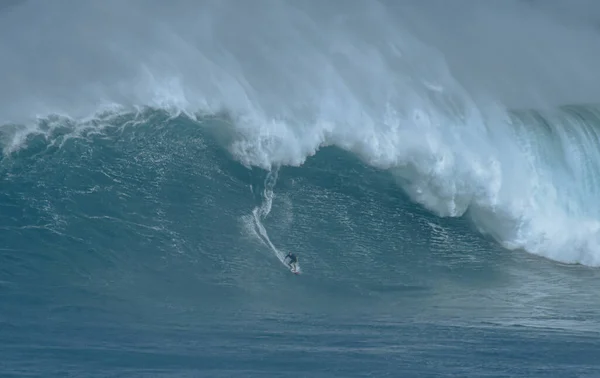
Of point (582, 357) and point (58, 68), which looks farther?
point (58, 68)

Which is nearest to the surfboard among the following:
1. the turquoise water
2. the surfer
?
the surfer

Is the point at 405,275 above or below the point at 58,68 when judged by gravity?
below

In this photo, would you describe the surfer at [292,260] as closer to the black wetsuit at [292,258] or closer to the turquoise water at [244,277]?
the black wetsuit at [292,258]

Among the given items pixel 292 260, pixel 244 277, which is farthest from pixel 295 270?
pixel 244 277

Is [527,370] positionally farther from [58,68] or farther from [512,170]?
[58,68]

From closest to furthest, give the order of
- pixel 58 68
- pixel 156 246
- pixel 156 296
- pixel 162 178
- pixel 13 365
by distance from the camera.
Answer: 1. pixel 13 365
2. pixel 156 296
3. pixel 156 246
4. pixel 162 178
5. pixel 58 68

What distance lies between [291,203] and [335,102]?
256 cm

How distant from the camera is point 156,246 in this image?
47.7 feet

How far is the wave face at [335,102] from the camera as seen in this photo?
1688 centimetres

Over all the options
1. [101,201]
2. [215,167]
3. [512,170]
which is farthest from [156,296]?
[512,170]

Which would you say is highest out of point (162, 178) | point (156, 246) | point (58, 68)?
point (58, 68)

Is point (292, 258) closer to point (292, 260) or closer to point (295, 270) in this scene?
point (292, 260)

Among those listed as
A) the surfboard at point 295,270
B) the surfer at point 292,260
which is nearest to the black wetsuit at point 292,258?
the surfer at point 292,260

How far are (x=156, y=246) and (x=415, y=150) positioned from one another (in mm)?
5427
